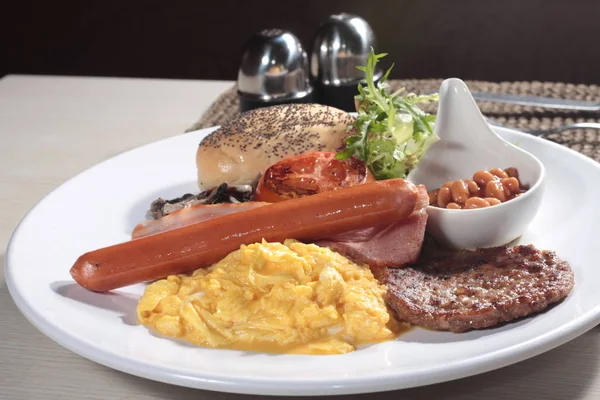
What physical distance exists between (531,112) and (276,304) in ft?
8.30

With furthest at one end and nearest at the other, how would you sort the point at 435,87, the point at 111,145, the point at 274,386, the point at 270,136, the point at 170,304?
the point at 435,87 < the point at 111,145 < the point at 270,136 < the point at 170,304 < the point at 274,386

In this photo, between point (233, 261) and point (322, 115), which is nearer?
point (233, 261)

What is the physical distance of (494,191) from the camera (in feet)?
8.36

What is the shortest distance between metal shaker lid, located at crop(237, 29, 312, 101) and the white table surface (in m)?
0.51

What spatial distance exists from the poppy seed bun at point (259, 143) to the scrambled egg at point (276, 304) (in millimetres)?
844

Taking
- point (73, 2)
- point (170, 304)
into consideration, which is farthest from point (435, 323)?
point (73, 2)

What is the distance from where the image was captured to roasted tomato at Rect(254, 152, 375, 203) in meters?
2.67

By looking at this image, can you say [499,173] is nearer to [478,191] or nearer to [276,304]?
[478,191]

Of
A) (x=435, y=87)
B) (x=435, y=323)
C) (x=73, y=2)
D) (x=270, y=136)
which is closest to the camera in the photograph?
(x=435, y=323)

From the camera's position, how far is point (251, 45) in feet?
13.6

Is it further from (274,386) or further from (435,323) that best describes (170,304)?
(435,323)

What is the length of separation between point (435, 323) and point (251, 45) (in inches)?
103

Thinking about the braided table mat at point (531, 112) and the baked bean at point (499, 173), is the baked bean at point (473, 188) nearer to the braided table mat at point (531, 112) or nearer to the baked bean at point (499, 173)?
the baked bean at point (499, 173)

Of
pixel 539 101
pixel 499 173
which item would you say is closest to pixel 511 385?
pixel 499 173
